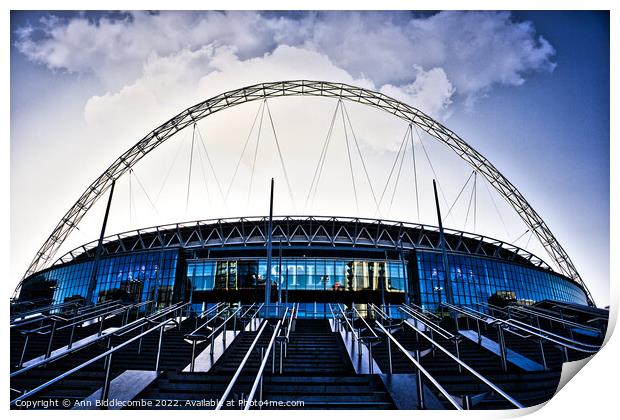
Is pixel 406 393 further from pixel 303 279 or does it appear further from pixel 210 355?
pixel 303 279

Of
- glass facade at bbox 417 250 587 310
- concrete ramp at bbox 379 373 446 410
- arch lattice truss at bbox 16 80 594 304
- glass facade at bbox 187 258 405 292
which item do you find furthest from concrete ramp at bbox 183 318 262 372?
glass facade at bbox 417 250 587 310

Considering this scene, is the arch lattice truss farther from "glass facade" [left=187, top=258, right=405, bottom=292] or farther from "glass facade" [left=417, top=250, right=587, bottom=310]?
"glass facade" [left=187, top=258, right=405, bottom=292]

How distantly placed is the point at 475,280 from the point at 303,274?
1743cm

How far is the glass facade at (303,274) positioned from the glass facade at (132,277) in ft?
7.64

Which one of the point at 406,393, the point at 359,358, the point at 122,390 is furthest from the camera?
the point at 359,358

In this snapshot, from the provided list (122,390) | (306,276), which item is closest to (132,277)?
(306,276)

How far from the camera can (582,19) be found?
5.94 m

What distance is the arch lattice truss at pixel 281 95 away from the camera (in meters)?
22.9

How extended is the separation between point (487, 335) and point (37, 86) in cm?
1232

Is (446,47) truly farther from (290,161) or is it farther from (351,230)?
(351,230)

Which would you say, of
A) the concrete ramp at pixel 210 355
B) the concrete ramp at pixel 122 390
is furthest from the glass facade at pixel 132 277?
the concrete ramp at pixel 122 390

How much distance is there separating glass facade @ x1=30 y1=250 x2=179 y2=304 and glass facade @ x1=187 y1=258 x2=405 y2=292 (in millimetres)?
2327

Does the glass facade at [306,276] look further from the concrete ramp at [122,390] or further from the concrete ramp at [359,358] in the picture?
the concrete ramp at [122,390]

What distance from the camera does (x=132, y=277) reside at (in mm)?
32344
